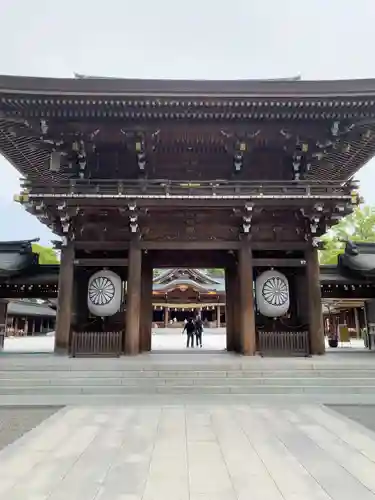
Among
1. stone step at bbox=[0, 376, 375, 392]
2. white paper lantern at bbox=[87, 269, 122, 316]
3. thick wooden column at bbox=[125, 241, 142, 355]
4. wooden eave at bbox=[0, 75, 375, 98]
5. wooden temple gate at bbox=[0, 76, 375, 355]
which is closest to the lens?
stone step at bbox=[0, 376, 375, 392]

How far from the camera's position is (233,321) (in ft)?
46.1

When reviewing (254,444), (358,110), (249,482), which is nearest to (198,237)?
(358,110)

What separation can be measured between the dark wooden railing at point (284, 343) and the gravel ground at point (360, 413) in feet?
12.5

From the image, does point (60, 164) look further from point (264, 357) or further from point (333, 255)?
point (333, 255)

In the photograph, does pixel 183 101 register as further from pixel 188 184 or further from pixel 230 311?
pixel 230 311

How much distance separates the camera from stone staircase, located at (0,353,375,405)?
8172 mm

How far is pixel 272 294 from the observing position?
11883 mm

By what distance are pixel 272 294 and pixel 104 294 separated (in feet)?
18.4

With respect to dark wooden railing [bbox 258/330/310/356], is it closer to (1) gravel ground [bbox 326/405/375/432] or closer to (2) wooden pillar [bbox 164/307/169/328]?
(1) gravel ground [bbox 326/405/375/432]

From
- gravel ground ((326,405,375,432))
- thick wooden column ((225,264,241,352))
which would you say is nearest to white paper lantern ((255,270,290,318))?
thick wooden column ((225,264,241,352))

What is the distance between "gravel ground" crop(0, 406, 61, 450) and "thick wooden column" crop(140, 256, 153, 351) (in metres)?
6.02

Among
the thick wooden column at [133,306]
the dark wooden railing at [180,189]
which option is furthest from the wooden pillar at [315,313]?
the thick wooden column at [133,306]

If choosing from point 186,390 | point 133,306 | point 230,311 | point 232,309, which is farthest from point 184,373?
point 230,311

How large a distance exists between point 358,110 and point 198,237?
20.4 ft
